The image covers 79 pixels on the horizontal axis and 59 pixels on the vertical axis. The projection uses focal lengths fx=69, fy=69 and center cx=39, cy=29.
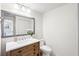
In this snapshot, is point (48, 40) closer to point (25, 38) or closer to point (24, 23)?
point (25, 38)

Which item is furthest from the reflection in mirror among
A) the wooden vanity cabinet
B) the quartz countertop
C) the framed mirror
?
the wooden vanity cabinet

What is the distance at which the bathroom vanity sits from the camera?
104cm

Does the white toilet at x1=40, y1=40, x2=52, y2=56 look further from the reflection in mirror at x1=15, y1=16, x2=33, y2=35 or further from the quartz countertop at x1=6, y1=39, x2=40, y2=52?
the reflection in mirror at x1=15, y1=16, x2=33, y2=35

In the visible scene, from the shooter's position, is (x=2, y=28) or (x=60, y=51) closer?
(x=2, y=28)

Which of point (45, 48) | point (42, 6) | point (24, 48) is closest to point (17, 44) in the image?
point (24, 48)

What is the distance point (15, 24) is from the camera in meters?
1.09

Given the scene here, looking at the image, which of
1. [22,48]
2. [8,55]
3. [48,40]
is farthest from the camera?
[48,40]

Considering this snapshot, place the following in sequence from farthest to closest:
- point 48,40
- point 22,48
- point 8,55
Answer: point 48,40 → point 22,48 → point 8,55

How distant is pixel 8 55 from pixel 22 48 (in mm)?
221

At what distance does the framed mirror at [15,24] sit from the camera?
3.40 ft

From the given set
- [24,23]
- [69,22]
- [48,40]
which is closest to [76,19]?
[69,22]

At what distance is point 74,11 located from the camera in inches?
43.1

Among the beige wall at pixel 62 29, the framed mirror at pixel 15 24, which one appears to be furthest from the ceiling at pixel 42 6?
the framed mirror at pixel 15 24

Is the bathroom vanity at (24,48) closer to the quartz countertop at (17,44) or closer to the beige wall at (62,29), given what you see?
the quartz countertop at (17,44)
